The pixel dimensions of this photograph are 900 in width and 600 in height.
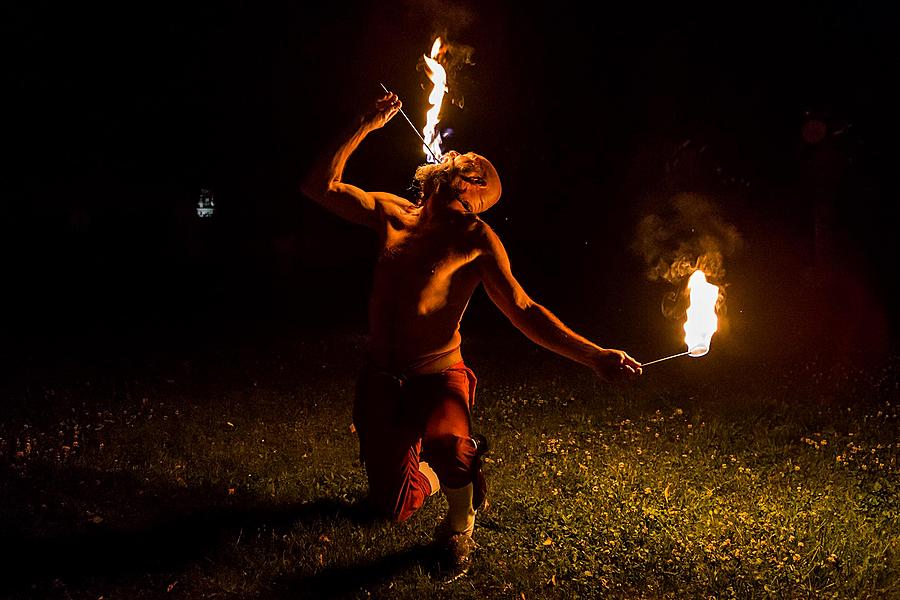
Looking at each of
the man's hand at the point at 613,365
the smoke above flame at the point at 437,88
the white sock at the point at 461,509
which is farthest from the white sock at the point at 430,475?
the smoke above flame at the point at 437,88

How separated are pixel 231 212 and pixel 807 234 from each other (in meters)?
17.6

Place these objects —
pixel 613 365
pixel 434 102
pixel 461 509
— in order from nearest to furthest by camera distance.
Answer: pixel 613 365, pixel 461 509, pixel 434 102

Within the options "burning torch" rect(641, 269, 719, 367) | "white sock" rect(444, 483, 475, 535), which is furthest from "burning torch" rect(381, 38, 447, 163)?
"white sock" rect(444, 483, 475, 535)

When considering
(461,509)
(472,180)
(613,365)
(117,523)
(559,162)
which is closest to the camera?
(613,365)

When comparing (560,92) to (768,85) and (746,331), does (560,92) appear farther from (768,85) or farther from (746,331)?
(746,331)

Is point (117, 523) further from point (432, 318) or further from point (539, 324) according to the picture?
point (539, 324)

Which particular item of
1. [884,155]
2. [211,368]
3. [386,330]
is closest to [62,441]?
[211,368]

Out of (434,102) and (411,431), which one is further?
(434,102)

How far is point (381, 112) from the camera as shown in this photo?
4613mm

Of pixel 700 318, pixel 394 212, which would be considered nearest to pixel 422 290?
pixel 394 212

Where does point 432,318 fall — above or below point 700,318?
below

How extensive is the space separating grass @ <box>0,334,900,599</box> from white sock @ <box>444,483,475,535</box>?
24 cm

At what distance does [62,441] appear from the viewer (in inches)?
256

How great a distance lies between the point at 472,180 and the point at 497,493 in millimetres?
2186
